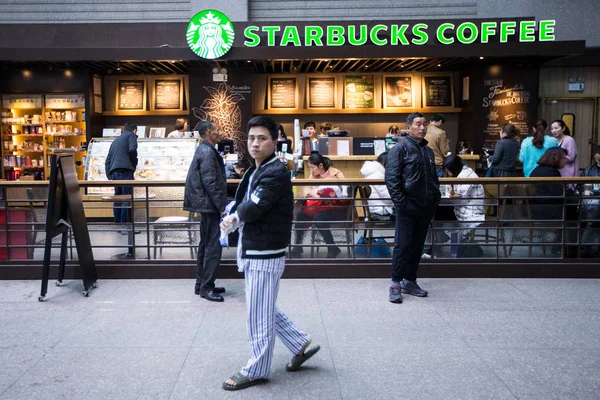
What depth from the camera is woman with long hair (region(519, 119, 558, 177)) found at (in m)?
8.78

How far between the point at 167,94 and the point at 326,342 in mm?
10213

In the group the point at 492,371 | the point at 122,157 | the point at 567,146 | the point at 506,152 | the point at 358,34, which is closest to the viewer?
the point at 492,371

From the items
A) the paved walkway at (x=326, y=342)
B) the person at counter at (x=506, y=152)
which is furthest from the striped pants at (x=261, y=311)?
the person at counter at (x=506, y=152)

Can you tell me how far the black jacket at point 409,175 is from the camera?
17.9 feet

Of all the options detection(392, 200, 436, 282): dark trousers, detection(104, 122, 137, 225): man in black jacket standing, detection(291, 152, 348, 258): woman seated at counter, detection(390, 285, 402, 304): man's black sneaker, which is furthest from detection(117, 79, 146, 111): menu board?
detection(390, 285, 402, 304): man's black sneaker

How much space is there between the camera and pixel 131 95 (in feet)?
43.9

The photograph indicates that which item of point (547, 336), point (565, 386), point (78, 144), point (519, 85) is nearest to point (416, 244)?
point (547, 336)

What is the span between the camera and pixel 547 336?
15.0 ft

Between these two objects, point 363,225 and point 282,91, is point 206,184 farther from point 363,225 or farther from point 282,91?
point 282,91

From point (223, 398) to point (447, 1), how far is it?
513 inches

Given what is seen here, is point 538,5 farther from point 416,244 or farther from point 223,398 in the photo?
point 223,398

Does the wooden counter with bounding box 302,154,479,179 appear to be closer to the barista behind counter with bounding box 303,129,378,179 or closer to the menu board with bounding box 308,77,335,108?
the barista behind counter with bounding box 303,129,378,179

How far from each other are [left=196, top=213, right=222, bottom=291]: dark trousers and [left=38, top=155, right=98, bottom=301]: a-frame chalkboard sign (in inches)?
47.0

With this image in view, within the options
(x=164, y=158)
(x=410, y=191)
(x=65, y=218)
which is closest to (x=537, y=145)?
(x=410, y=191)
